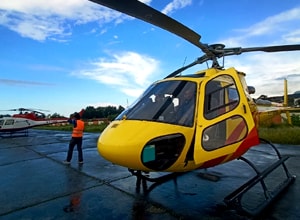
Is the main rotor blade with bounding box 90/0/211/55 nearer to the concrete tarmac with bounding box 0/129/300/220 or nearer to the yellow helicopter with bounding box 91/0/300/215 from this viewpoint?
the yellow helicopter with bounding box 91/0/300/215

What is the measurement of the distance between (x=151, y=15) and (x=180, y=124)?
4.56ft

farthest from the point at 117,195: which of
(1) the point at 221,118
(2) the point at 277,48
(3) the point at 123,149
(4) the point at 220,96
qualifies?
(2) the point at 277,48

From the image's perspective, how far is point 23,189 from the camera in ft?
15.8

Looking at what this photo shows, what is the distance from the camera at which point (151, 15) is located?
112 inches

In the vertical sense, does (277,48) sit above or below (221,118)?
above

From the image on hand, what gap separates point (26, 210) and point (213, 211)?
289 centimetres

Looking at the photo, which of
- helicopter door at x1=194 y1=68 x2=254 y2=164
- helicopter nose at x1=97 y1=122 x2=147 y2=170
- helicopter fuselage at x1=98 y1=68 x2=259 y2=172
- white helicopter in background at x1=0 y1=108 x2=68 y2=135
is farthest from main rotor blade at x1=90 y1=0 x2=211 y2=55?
white helicopter in background at x1=0 y1=108 x2=68 y2=135

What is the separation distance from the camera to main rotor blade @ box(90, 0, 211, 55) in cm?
248

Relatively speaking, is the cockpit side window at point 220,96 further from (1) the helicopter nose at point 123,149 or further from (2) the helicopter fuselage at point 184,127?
(1) the helicopter nose at point 123,149

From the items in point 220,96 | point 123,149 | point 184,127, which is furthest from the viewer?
point 220,96

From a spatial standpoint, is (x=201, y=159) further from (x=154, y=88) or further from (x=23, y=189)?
(x=23, y=189)

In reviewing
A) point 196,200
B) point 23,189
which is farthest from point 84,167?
point 196,200

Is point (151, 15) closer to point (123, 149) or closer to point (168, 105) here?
point (168, 105)

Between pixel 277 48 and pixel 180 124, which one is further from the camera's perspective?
pixel 277 48
